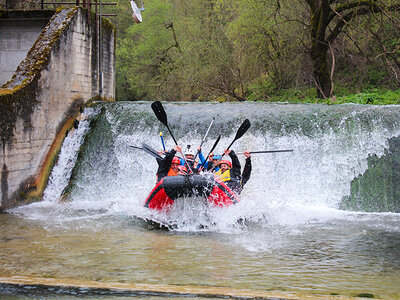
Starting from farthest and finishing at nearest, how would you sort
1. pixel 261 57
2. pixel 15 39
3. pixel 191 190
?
1. pixel 261 57
2. pixel 15 39
3. pixel 191 190

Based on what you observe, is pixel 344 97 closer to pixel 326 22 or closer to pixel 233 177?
pixel 326 22

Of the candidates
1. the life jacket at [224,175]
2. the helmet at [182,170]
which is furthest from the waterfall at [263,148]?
the helmet at [182,170]

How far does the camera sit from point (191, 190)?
832cm

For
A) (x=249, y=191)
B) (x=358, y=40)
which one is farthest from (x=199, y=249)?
(x=358, y=40)

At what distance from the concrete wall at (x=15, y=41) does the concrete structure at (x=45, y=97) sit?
2091 millimetres

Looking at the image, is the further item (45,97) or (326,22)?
(326,22)

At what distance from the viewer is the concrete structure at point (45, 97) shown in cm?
1024

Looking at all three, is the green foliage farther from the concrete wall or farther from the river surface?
the concrete wall

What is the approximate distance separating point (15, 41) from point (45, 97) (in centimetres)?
402

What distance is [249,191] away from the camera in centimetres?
1095

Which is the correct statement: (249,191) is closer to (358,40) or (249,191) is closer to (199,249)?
(199,249)

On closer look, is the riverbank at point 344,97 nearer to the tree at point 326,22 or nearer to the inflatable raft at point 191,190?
the tree at point 326,22

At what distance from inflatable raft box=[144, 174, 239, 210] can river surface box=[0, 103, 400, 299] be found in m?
0.22

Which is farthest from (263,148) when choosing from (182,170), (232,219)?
(232,219)
